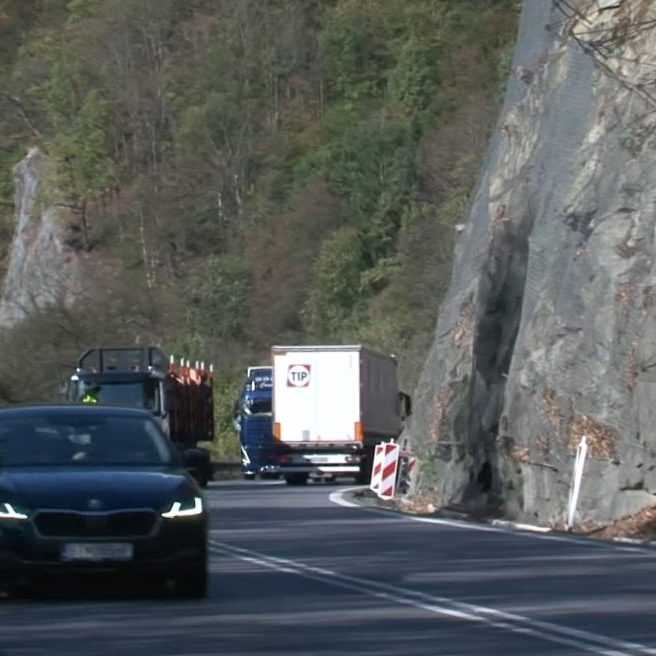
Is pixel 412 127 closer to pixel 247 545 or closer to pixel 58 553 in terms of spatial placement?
pixel 247 545

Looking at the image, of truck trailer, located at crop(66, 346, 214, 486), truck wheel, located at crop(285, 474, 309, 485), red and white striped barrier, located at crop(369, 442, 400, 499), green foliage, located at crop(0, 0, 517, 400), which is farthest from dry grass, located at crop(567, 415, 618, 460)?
green foliage, located at crop(0, 0, 517, 400)

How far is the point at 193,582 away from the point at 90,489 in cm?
108

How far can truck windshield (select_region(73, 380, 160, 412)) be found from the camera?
47844 mm

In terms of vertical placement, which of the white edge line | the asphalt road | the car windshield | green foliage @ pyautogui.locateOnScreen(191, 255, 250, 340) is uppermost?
green foliage @ pyautogui.locateOnScreen(191, 255, 250, 340)

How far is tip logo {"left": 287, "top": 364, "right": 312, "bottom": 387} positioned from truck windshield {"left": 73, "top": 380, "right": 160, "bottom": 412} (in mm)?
6475

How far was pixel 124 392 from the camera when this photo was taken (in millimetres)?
48531

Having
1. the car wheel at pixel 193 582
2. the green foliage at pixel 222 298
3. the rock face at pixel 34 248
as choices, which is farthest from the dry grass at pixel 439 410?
the green foliage at pixel 222 298

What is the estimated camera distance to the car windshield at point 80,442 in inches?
709

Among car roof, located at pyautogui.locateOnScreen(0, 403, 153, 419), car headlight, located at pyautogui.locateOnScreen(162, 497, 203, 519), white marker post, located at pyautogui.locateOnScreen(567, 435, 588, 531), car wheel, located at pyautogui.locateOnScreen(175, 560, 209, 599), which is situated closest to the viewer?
car headlight, located at pyautogui.locateOnScreen(162, 497, 203, 519)

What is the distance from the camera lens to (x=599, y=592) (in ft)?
58.3

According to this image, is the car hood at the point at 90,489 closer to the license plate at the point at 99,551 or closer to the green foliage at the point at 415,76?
the license plate at the point at 99,551

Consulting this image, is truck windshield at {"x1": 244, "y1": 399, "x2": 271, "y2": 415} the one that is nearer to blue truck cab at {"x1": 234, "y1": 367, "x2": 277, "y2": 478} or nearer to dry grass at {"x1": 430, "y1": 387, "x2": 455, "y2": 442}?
blue truck cab at {"x1": 234, "y1": 367, "x2": 277, "y2": 478}

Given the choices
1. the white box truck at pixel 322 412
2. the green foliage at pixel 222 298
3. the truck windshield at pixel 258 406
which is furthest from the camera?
the green foliage at pixel 222 298

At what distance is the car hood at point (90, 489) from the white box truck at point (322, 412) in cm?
3545
